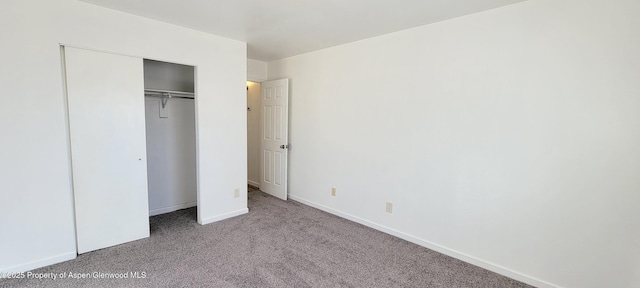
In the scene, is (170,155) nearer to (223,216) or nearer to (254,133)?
(223,216)

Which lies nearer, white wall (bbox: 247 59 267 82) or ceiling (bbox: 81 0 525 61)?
ceiling (bbox: 81 0 525 61)

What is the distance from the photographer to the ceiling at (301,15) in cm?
226

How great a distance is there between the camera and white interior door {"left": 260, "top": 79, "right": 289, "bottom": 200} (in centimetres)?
419

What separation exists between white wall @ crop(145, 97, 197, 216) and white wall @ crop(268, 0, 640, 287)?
2.35 m

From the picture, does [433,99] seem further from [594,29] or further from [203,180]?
[203,180]

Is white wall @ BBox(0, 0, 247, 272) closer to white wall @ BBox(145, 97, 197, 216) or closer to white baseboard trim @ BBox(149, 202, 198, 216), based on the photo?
white wall @ BBox(145, 97, 197, 216)

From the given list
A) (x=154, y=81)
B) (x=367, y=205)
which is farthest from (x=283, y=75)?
(x=367, y=205)

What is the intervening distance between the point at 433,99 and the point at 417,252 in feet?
5.25

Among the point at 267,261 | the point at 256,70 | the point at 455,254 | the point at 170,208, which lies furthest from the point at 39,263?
the point at 455,254

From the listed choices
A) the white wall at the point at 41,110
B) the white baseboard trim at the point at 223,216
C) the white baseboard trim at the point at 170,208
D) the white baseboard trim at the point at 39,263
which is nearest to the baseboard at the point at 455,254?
the white baseboard trim at the point at 223,216

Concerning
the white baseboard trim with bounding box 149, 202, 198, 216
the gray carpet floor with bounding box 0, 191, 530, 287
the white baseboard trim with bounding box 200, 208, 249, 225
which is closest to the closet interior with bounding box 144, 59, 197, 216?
the white baseboard trim with bounding box 149, 202, 198, 216

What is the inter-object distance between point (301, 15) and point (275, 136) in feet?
7.42

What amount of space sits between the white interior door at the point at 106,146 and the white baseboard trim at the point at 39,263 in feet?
0.31

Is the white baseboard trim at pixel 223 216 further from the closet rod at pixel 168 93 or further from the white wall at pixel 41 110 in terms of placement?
the closet rod at pixel 168 93
